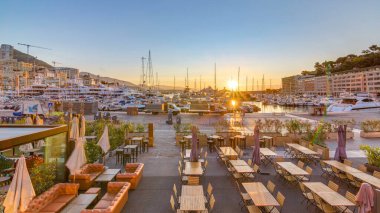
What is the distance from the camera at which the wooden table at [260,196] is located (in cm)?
775

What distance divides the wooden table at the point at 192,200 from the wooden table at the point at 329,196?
3461 millimetres

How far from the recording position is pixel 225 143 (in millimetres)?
18812

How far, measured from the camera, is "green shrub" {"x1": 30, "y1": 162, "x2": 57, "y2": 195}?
9.22m

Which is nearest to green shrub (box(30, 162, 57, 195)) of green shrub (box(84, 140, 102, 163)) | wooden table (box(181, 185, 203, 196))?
green shrub (box(84, 140, 102, 163))

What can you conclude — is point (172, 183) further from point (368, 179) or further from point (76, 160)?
point (368, 179)

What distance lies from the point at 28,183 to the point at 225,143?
13553 mm

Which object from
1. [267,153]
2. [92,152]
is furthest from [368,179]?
[92,152]

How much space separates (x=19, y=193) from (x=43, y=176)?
3.39 m

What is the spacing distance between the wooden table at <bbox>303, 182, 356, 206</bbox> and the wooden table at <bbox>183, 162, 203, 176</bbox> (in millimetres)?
3852

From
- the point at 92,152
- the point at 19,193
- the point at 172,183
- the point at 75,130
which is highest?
the point at 75,130

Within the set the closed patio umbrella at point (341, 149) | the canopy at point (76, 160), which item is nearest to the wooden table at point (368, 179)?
the closed patio umbrella at point (341, 149)

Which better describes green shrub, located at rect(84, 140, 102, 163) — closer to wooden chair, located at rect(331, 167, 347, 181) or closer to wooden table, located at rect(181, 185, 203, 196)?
wooden table, located at rect(181, 185, 203, 196)

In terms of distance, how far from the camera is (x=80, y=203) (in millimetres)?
8438

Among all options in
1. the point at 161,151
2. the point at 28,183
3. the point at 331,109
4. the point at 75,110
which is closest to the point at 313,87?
the point at 331,109
